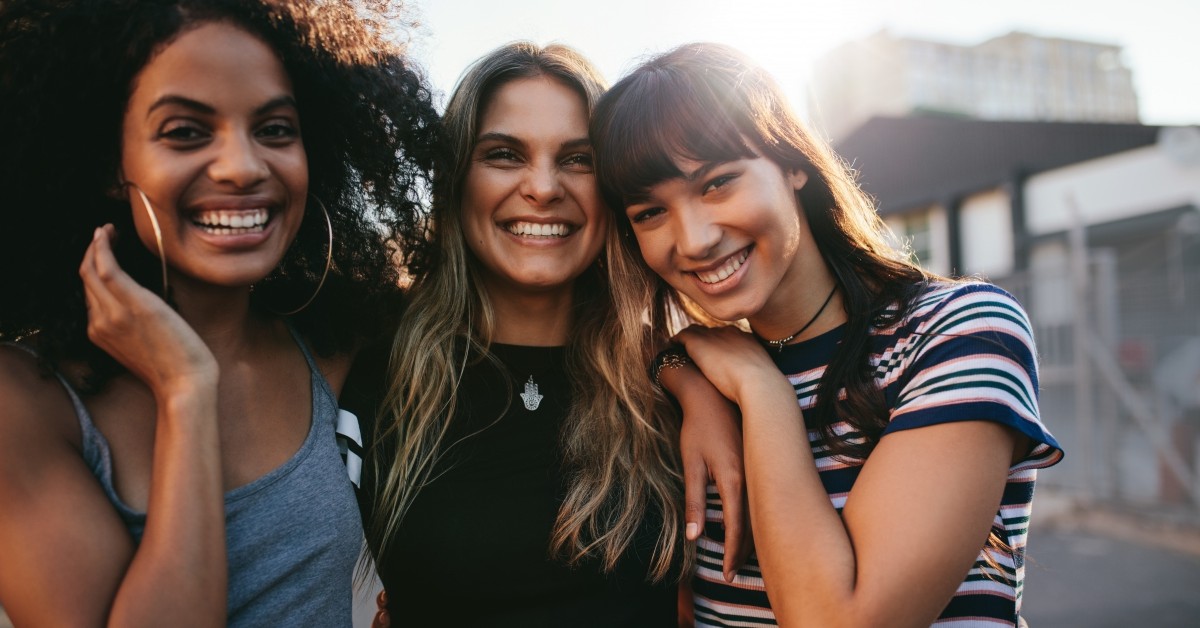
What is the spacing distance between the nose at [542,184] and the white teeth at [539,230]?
8 centimetres

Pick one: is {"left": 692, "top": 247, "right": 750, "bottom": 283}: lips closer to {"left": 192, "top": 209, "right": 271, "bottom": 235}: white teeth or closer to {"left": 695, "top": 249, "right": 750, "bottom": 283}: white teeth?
{"left": 695, "top": 249, "right": 750, "bottom": 283}: white teeth

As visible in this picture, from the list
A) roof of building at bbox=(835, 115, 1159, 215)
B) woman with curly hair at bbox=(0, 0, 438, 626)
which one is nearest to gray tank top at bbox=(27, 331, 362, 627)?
woman with curly hair at bbox=(0, 0, 438, 626)

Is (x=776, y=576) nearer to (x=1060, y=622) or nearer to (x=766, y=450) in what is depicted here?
(x=766, y=450)

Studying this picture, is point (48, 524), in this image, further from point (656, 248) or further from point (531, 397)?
point (656, 248)

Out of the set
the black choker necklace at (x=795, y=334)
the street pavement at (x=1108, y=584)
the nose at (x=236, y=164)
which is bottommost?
the street pavement at (x=1108, y=584)

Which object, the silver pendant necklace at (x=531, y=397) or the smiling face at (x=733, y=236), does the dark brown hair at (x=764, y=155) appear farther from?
the silver pendant necklace at (x=531, y=397)

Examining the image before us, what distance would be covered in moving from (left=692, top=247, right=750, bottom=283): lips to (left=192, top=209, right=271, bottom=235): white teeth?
1143 millimetres

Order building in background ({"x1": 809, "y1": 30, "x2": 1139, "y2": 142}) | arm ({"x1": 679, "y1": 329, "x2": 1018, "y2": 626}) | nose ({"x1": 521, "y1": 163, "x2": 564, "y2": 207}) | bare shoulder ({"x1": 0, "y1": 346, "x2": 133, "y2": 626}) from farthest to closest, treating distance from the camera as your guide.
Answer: building in background ({"x1": 809, "y1": 30, "x2": 1139, "y2": 142}) → nose ({"x1": 521, "y1": 163, "x2": 564, "y2": 207}) → arm ({"x1": 679, "y1": 329, "x2": 1018, "y2": 626}) → bare shoulder ({"x1": 0, "y1": 346, "x2": 133, "y2": 626})

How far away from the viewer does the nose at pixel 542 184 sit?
7.88ft

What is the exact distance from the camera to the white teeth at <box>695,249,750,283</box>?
213 cm

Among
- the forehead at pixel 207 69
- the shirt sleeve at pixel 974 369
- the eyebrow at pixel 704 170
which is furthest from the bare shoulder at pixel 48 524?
the shirt sleeve at pixel 974 369

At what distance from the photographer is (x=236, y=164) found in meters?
1.75

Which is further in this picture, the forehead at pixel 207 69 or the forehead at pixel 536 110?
the forehead at pixel 536 110

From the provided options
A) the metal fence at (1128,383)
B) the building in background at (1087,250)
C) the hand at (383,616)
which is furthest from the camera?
the building in background at (1087,250)
